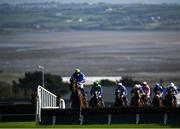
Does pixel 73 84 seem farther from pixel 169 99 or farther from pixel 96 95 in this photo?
pixel 169 99

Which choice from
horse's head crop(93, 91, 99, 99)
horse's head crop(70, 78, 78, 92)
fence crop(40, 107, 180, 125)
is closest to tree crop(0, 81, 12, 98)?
horse's head crop(93, 91, 99, 99)

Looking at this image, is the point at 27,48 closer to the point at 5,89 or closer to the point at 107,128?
the point at 5,89

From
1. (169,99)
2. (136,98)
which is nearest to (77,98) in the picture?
(136,98)

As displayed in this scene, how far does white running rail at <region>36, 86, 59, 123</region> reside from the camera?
21.9m

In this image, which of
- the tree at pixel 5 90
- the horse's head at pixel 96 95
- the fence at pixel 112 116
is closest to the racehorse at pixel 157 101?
the horse's head at pixel 96 95

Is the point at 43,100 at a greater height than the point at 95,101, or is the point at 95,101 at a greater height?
the point at 43,100

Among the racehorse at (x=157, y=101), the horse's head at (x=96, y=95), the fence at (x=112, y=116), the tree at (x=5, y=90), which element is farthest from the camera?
the tree at (x=5, y=90)

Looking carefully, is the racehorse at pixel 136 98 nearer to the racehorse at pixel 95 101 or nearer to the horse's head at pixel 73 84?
the racehorse at pixel 95 101

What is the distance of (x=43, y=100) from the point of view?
22844mm

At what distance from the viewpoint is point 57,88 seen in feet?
150

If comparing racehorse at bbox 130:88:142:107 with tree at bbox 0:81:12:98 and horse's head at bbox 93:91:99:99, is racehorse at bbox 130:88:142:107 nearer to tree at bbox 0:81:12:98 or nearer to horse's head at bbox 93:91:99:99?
horse's head at bbox 93:91:99:99

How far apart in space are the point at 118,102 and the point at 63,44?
1386 inches

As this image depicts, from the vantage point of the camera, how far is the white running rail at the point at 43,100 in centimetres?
2186

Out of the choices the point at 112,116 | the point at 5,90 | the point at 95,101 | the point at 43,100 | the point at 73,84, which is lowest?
the point at 5,90
